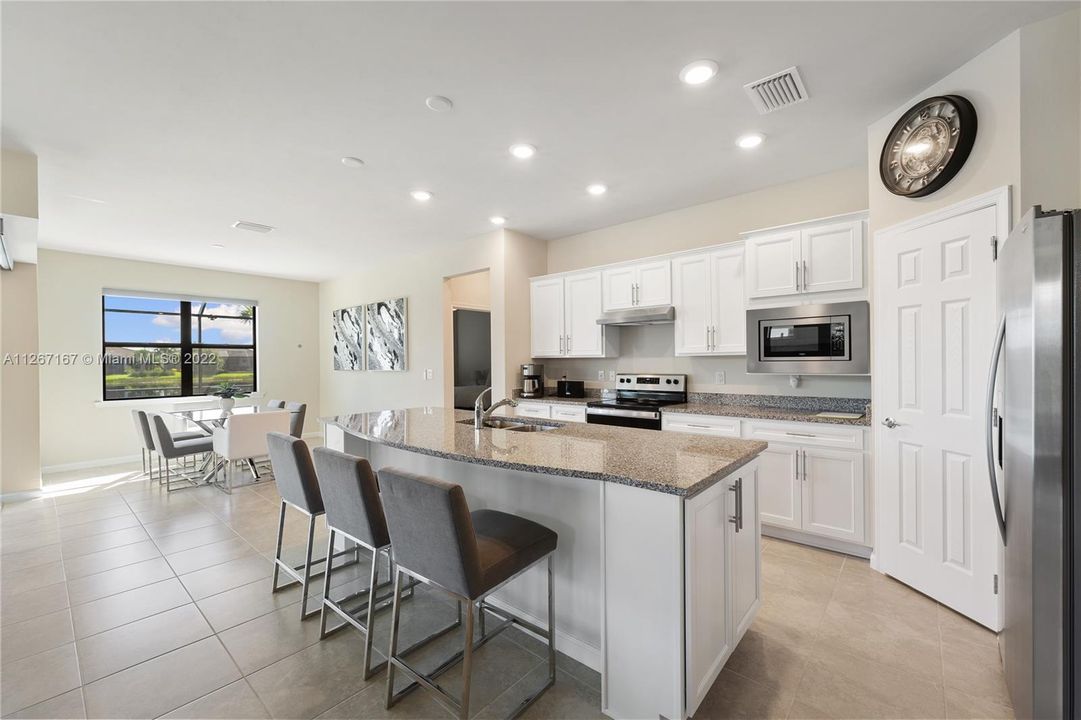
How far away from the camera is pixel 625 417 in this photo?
3.84 metres

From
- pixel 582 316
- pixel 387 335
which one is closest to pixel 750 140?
pixel 582 316

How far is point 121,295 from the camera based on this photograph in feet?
19.4

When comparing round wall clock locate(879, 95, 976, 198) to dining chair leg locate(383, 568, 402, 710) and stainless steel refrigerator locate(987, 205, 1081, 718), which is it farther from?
dining chair leg locate(383, 568, 402, 710)

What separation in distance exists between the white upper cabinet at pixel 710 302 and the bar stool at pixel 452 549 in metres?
2.57

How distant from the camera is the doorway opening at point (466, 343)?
555 centimetres

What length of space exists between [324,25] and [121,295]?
6.21 meters

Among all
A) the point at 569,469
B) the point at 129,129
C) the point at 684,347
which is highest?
the point at 129,129

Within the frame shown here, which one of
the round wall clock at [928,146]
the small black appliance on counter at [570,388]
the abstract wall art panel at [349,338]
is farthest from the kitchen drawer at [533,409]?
the abstract wall art panel at [349,338]

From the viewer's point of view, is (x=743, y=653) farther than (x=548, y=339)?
No

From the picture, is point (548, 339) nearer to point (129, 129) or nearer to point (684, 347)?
point (684, 347)

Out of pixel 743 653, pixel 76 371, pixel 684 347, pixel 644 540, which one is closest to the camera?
pixel 644 540

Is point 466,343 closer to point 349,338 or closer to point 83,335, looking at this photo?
point 349,338

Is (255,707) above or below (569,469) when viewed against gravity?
below

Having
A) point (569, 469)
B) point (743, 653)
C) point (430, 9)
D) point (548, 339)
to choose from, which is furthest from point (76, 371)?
point (743, 653)
